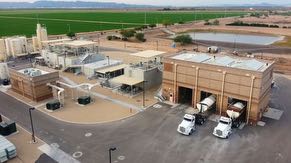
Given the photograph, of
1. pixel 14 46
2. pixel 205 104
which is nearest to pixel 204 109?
pixel 205 104

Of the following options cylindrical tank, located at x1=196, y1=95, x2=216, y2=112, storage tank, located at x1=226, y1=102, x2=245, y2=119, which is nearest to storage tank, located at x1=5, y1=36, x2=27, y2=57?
cylindrical tank, located at x1=196, y1=95, x2=216, y2=112

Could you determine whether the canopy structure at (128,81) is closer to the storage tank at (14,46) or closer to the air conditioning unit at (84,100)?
the air conditioning unit at (84,100)

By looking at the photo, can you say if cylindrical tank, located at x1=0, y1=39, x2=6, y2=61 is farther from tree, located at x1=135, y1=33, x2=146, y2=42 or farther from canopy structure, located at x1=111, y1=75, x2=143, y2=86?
tree, located at x1=135, y1=33, x2=146, y2=42

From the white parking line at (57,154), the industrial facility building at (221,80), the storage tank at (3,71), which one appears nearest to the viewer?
the white parking line at (57,154)

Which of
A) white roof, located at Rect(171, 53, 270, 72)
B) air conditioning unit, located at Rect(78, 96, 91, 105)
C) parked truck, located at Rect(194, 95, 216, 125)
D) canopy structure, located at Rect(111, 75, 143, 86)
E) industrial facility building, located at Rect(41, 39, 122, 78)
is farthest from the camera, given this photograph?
industrial facility building, located at Rect(41, 39, 122, 78)

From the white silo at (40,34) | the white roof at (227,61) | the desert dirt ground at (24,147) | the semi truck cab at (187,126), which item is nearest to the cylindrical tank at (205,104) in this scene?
the semi truck cab at (187,126)

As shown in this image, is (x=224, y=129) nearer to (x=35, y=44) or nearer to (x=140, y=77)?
(x=140, y=77)
